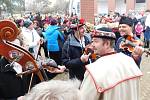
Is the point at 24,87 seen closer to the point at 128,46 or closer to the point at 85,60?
the point at 85,60

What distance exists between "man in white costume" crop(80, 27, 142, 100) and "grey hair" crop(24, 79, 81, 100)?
14.7 inches

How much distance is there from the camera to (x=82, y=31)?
17.4 ft

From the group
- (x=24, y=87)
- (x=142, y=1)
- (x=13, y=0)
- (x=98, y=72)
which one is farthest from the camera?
(x=142, y=1)

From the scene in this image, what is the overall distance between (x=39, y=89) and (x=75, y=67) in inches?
122

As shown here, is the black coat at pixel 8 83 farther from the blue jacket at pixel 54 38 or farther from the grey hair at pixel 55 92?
the blue jacket at pixel 54 38

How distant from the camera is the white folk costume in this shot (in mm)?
2465

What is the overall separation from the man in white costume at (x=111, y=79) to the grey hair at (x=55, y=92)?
1.22 feet

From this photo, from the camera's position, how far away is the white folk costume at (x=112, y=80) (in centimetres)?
246

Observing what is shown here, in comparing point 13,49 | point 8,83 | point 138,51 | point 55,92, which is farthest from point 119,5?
point 55,92

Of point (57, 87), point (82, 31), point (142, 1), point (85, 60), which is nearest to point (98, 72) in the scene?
point (57, 87)

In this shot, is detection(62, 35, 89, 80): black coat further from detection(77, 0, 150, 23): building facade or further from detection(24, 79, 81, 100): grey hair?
detection(77, 0, 150, 23): building facade

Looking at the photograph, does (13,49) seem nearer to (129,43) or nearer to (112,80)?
(112,80)

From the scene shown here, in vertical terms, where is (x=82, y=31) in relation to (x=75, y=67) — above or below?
above

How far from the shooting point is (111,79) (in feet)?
8.30
